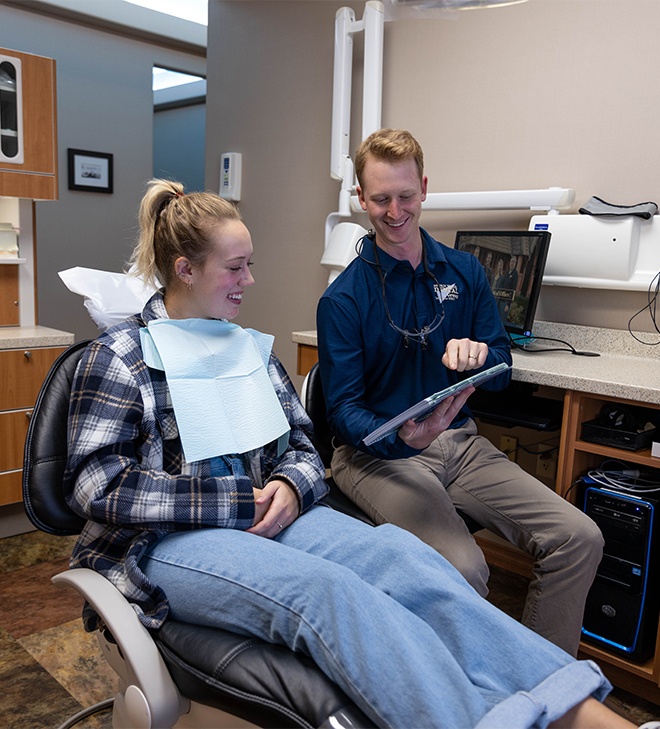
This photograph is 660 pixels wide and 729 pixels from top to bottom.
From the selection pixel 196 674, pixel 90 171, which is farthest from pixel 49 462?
pixel 90 171

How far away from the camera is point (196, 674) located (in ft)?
3.40

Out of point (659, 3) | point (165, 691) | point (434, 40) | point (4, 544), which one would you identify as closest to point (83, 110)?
point (434, 40)

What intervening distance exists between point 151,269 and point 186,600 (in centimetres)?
66

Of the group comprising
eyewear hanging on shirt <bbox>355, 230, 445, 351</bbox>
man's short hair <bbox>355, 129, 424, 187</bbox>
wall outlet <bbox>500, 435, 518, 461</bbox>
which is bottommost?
wall outlet <bbox>500, 435, 518, 461</bbox>

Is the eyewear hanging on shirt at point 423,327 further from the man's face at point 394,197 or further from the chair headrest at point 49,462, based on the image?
the chair headrest at point 49,462

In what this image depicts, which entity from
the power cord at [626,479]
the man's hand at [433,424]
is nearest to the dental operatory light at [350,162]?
the power cord at [626,479]

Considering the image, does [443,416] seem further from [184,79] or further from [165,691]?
[184,79]

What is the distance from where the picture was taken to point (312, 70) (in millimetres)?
3271

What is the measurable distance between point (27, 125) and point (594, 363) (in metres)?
2.23

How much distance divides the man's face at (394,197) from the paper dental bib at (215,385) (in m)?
0.46

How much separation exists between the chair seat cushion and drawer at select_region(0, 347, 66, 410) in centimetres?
173

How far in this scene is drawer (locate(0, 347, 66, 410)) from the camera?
8.39 ft

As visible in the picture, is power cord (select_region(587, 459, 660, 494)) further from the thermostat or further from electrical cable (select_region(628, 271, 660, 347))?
the thermostat

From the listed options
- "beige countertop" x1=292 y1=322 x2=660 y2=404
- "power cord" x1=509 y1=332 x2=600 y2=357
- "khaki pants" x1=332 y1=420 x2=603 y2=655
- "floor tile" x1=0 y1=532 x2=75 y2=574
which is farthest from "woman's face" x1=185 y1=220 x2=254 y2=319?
"floor tile" x1=0 y1=532 x2=75 y2=574
